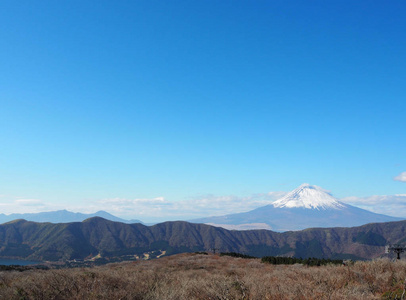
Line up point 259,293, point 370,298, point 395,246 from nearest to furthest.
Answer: point 370,298
point 259,293
point 395,246

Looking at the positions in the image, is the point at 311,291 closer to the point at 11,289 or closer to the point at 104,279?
the point at 104,279

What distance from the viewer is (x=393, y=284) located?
15.4m

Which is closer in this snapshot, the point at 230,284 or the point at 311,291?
the point at 311,291

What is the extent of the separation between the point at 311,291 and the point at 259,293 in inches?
97.8

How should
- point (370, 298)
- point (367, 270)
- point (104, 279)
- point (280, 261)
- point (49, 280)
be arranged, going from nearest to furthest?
point (370, 298), point (49, 280), point (104, 279), point (367, 270), point (280, 261)

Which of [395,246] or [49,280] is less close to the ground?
[49,280]

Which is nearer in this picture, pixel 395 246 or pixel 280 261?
pixel 395 246

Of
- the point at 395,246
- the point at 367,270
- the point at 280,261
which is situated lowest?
the point at 280,261

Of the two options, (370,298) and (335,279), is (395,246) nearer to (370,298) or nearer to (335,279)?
(335,279)

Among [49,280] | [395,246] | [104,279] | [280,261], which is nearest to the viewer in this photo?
[49,280]

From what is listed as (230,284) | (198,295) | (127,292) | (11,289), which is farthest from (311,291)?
(11,289)

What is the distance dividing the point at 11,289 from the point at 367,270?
74.2 feet

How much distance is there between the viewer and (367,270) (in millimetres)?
19359

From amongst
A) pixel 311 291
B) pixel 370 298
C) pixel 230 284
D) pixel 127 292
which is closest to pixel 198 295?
pixel 230 284
